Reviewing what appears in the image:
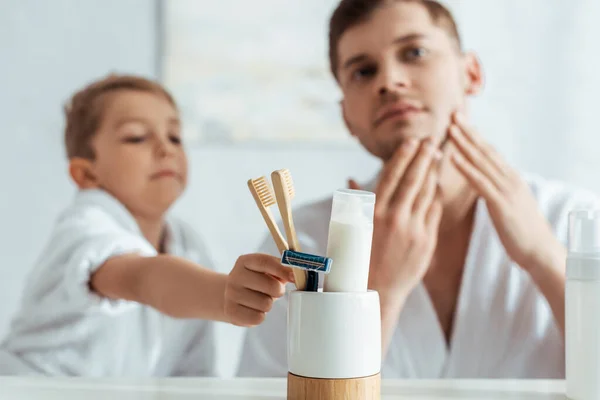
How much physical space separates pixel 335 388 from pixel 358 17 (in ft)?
1.82

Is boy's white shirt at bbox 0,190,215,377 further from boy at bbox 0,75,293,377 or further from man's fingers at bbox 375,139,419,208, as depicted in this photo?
man's fingers at bbox 375,139,419,208

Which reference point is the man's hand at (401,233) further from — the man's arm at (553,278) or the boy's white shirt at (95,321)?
the boy's white shirt at (95,321)

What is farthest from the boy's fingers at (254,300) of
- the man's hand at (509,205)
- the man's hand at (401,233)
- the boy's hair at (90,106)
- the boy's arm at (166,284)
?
the boy's hair at (90,106)

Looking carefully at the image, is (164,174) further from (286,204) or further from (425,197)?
(286,204)

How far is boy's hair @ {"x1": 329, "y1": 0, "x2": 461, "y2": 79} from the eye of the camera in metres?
0.79

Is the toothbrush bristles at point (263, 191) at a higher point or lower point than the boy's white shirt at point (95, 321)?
higher

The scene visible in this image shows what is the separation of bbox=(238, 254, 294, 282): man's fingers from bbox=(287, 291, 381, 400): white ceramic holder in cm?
3

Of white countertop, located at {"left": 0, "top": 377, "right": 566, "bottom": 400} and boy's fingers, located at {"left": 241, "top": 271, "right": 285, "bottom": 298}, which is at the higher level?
boy's fingers, located at {"left": 241, "top": 271, "right": 285, "bottom": 298}

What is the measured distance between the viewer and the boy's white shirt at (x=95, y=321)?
2.27ft

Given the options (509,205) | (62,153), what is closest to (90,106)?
(62,153)

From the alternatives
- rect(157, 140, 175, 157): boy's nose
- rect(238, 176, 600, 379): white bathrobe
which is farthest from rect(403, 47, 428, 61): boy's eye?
rect(157, 140, 175, 157): boy's nose

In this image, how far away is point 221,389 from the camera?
47cm

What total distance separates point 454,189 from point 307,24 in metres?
0.30

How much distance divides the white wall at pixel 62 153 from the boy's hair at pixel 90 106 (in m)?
0.01
